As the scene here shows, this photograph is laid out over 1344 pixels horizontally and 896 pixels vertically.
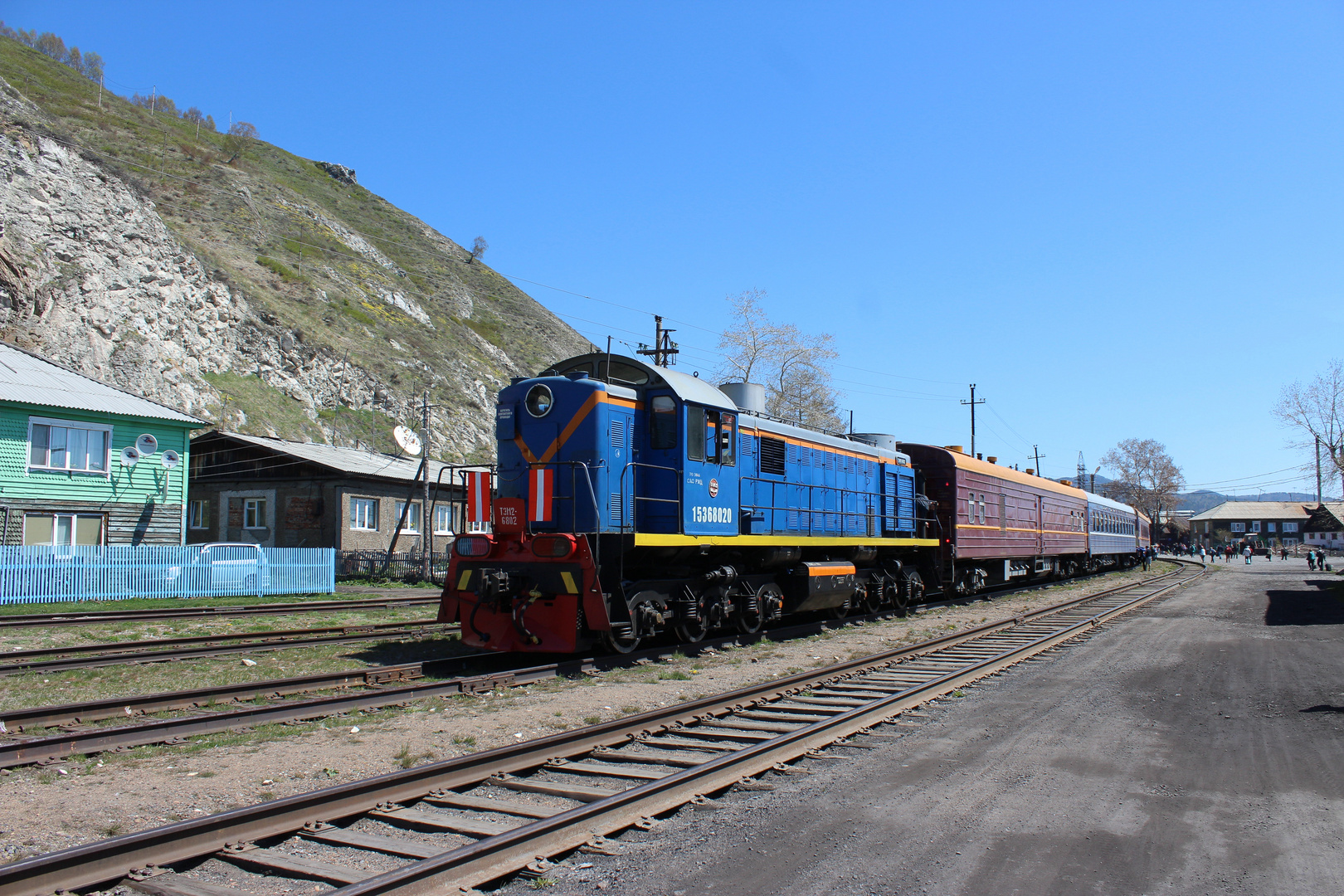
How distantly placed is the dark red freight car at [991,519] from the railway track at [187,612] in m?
13.4

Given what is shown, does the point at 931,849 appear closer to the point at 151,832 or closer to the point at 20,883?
the point at 151,832

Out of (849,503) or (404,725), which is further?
(849,503)

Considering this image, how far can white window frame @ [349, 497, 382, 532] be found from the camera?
32688 mm

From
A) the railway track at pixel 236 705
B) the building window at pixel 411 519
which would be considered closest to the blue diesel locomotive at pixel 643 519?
the railway track at pixel 236 705

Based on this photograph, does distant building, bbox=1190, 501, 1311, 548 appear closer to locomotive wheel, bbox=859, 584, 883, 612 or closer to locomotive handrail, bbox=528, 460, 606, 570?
locomotive wheel, bbox=859, 584, 883, 612

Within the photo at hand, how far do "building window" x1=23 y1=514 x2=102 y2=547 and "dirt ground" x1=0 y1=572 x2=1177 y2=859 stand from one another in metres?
Answer: 17.3

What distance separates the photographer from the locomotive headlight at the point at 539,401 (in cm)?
1194

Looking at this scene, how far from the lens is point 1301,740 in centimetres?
761

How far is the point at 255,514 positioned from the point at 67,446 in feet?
27.2

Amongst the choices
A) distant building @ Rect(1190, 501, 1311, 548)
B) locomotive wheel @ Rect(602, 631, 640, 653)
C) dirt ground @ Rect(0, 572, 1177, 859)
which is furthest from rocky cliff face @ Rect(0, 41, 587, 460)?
distant building @ Rect(1190, 501, 1311, 548)

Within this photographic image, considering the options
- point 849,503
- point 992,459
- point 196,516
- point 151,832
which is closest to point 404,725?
point 151,832

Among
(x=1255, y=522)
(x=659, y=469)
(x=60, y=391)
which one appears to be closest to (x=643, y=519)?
(x=659, y=469)

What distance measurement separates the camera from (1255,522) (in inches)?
4338

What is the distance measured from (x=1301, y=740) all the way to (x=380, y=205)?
136m
